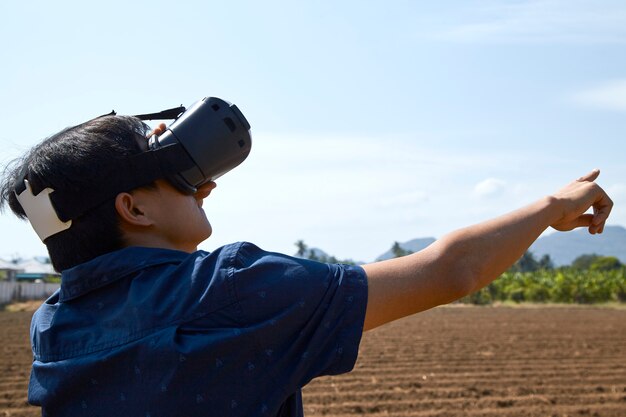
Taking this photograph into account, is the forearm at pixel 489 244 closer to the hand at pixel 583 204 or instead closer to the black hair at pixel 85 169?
the hand at pixel 583 204

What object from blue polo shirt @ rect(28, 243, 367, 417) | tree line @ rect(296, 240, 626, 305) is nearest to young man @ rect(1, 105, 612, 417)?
blue polo shirt @ rect(28, 243, 367, 417)

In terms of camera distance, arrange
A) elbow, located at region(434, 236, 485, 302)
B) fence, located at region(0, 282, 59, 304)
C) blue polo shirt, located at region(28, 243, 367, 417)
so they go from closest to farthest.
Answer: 1. blue polo shirt, located at region(28, 243, 367, 417)
2. elbow, located at region(434, 236, 485, 302)
3. fence, located at region(0, 282, 59, 304)

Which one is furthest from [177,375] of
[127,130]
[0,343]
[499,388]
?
[0,343]

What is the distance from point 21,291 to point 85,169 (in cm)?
4757

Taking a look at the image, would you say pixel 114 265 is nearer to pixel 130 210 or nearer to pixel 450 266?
pixel 130 210

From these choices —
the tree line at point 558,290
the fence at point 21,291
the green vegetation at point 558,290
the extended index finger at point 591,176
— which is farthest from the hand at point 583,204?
the green vegetation at point 558,290

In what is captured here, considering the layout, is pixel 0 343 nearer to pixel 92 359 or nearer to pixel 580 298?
pixel 92 359

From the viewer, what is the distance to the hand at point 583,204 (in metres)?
1.76

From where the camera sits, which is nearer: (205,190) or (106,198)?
(106,198)

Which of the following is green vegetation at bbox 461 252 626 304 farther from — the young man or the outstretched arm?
the young man

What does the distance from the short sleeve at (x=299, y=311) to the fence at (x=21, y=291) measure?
4414cm

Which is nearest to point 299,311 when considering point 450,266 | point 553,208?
point 450,266

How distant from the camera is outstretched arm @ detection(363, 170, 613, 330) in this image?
1.43m

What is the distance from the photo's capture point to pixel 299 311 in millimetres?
1369
